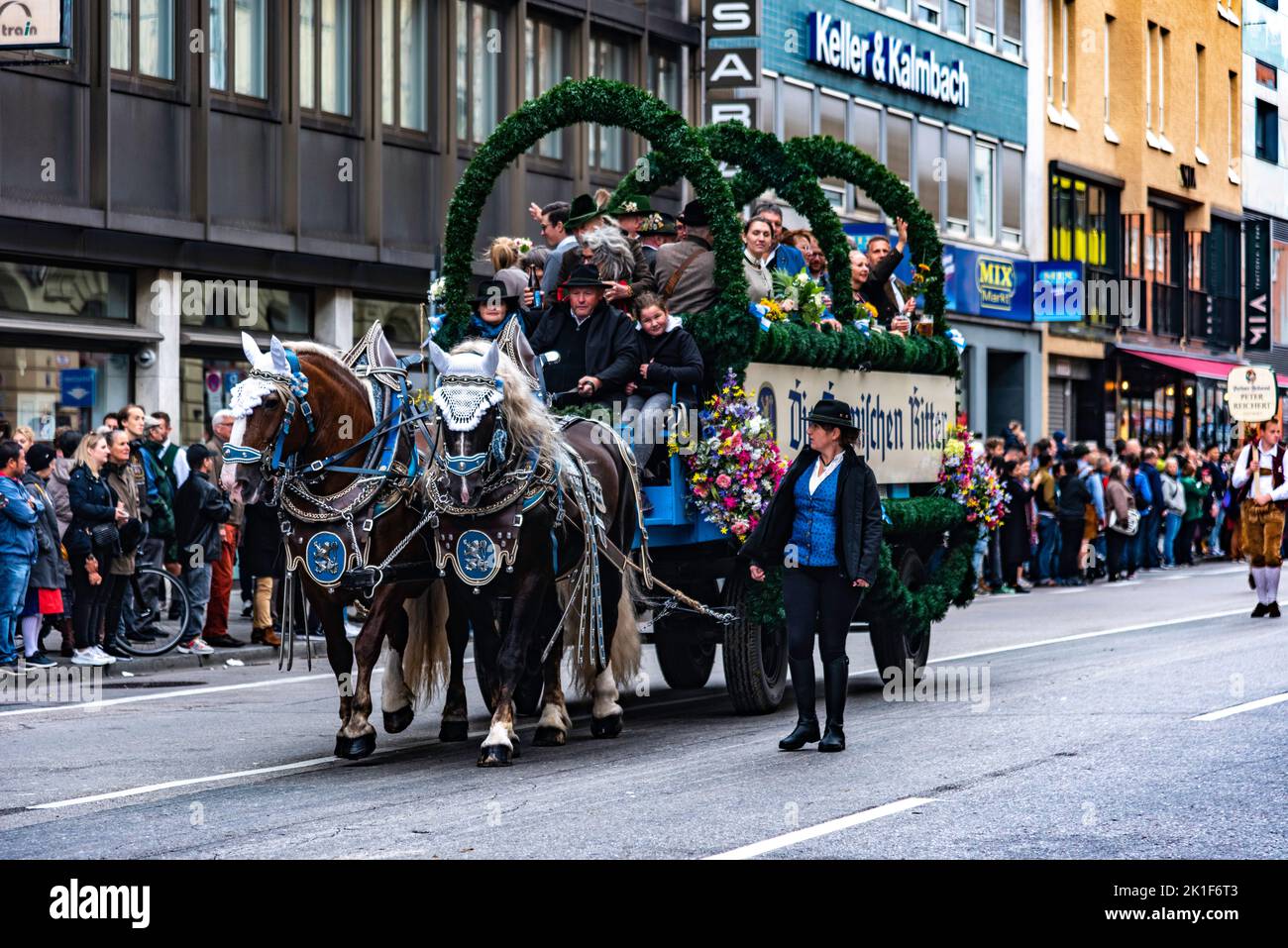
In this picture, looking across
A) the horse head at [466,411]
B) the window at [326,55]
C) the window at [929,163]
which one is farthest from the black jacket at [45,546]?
the window at [929,163]

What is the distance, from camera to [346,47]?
86.7ft

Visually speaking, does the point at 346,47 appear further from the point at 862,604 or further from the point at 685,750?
the point at 685,750

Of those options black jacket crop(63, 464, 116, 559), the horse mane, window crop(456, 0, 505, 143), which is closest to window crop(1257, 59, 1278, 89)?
window crop(456, 0, 505, 143)

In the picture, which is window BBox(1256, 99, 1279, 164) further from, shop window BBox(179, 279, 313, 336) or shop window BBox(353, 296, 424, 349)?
shop window BBox(179, 279, 313, 336)

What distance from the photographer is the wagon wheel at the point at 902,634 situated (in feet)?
47.2

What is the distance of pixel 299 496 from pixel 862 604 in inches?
165

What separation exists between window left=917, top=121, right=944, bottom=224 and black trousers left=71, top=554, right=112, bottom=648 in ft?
82.3

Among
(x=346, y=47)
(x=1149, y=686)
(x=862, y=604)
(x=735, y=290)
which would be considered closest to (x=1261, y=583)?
(x=1149, y=686)

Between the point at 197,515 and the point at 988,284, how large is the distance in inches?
991

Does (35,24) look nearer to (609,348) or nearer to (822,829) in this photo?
(609,348)

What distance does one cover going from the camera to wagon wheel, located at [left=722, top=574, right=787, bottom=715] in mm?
12758

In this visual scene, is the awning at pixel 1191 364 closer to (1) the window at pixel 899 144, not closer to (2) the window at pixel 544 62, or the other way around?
(1) the window at pixel 899 144

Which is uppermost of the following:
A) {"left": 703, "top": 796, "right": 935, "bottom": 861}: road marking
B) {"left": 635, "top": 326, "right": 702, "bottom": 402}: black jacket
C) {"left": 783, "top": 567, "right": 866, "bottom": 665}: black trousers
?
{"left": 635, "top": 326, "right": 702, "bottom": 402}: black jacket

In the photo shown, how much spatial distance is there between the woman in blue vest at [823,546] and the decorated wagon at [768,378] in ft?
3.68
